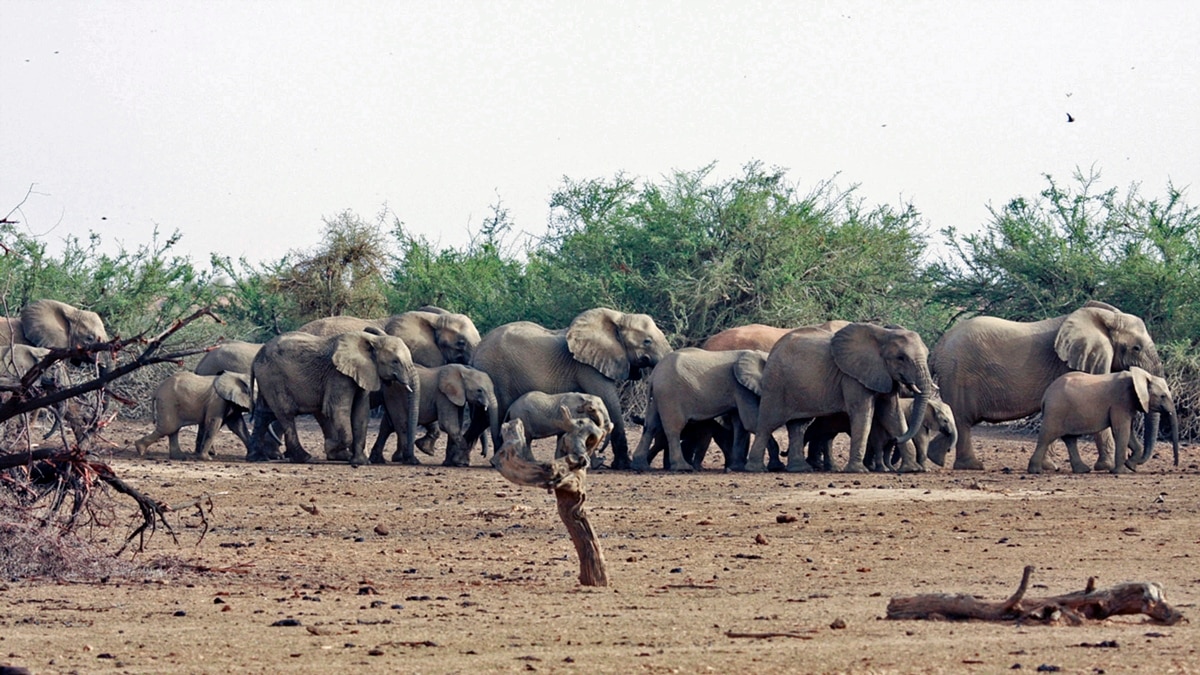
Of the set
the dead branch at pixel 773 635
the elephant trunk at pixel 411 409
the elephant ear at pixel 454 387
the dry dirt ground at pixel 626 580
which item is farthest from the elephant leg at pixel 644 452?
the dead branch at pixel 773 635

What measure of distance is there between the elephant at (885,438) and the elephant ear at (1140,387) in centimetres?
219

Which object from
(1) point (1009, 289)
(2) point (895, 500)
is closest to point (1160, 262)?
(1) point (1009, 289)

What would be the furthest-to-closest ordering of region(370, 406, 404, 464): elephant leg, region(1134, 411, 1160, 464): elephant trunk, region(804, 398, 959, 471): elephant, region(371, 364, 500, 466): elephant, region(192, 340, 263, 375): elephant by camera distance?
region(192, 340, 263, 375): elephant
region(370, 406, 404, 464): elephant leg
region(371, 364, 500, 466): elephant
region(804, 398, 959, 471): elephant
region(1134, 411, 1160, 464): elephant trunk

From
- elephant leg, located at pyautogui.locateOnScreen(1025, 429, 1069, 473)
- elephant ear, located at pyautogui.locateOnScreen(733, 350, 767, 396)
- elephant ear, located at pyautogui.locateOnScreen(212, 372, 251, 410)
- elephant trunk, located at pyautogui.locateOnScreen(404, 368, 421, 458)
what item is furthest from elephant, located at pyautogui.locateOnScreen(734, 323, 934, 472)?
elephant ear, located at pyautogui.locateOnScreen(212, 372, 251, 410)

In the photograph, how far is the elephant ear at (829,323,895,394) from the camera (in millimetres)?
20281

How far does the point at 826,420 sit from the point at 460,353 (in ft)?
18.2

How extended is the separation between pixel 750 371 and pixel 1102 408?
3.92m

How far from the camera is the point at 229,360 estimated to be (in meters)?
24.6

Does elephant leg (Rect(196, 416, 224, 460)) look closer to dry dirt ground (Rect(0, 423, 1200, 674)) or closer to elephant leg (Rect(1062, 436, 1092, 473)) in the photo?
dry dirt ground (Rect(0, 423, 1200, 674))

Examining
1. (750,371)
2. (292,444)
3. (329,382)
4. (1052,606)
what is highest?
(750,371)

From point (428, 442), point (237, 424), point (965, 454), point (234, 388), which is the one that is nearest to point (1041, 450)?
point (965, 454)

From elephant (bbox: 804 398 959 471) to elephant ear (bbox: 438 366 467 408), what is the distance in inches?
163

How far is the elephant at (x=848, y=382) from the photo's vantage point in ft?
66.2

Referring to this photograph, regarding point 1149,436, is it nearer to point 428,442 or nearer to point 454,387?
point 454,387
